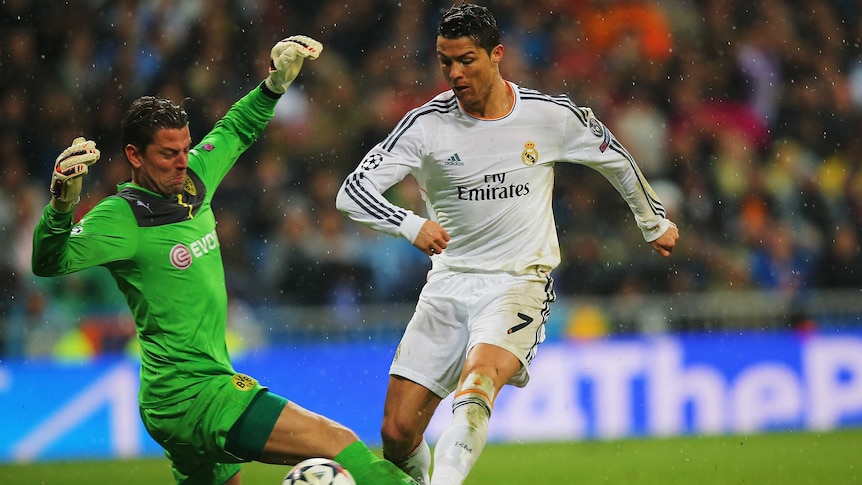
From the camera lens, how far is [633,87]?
43.7 feet

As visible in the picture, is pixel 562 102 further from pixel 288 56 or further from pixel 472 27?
pixel 288 56

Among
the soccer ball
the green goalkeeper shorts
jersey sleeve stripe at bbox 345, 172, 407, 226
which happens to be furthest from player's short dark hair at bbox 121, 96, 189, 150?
the soccer ball

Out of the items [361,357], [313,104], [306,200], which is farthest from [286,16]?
[361,357]

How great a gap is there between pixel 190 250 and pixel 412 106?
26.2 feet

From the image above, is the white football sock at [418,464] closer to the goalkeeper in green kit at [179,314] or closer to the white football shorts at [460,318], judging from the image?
the white football shorts at [460,318]

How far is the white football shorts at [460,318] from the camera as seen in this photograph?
5.67m

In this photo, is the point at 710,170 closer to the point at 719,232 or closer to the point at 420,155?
the point at 719,232

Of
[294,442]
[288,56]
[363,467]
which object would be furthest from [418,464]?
[288,56]

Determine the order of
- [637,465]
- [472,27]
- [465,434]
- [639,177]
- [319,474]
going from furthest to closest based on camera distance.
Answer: [637,465], [639,177], [472,27], [465,434], [319,474]

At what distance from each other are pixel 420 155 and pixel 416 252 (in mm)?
6051

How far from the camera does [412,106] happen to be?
13.0 metres

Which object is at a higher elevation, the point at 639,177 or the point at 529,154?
the point at 529,154

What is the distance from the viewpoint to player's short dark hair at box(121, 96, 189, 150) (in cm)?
513

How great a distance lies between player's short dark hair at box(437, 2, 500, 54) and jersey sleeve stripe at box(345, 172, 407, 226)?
0.80 meters
